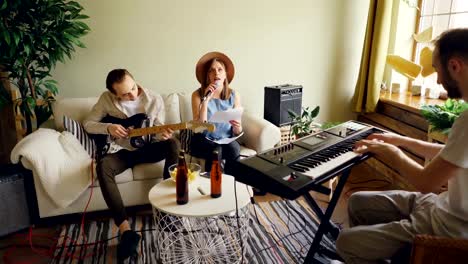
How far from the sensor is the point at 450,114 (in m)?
1.97

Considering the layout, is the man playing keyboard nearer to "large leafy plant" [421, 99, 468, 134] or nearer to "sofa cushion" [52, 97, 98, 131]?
"large leafy plant" [421, 99, 468, 134]

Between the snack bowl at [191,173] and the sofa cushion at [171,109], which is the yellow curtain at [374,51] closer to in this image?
the sofa cushion at [171,109]

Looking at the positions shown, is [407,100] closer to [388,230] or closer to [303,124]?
[303,124]

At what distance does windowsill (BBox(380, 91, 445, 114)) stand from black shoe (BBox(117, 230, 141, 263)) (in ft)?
7.05

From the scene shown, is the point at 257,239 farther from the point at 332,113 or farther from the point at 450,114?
the point at 332,113

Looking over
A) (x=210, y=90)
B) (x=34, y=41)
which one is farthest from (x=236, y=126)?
(x=34, y=41)

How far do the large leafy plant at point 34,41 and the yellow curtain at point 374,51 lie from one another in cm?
231

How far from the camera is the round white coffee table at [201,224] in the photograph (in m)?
1.52

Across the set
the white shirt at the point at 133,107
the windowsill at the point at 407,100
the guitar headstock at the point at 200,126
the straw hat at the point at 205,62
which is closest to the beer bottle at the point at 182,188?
the guitar headstock at the point at 200,126

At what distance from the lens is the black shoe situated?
1817 millimetres

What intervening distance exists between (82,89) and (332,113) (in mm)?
2324

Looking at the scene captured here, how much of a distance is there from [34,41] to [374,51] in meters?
2.64

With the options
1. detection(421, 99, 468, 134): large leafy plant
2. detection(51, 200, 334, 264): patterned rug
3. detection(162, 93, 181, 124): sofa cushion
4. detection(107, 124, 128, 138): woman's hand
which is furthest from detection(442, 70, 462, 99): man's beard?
detection(162, 93, 181, 124): sofa cushion

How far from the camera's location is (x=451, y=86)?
3.81 feet
